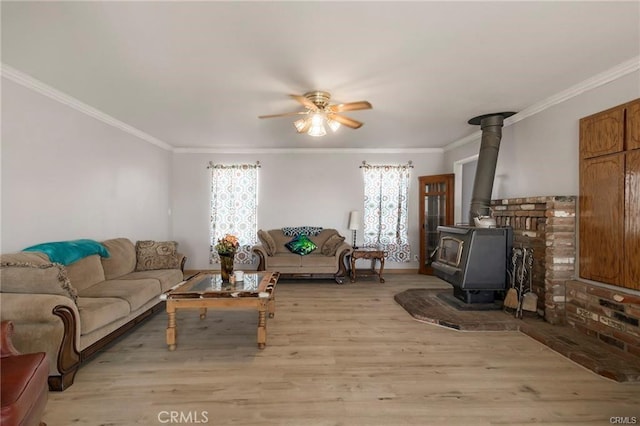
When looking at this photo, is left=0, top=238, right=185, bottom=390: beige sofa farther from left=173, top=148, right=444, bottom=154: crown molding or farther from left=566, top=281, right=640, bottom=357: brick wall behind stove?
left=566, top=281, right=640, bottom=357: brick wall behind stove

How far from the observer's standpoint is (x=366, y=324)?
11.1ft

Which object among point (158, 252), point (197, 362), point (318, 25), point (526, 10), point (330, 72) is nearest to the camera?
point (526, 10)

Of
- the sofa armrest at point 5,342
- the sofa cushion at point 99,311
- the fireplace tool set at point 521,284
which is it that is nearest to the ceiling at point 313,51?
the fireplace tool set at point 521,284

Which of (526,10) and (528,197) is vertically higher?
(526,10)

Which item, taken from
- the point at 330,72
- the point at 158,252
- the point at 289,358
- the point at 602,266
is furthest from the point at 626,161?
the point at 158,252

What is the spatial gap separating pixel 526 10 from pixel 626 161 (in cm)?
181

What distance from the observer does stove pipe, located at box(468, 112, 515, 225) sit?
397 cm

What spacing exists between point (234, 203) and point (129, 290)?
3.09m

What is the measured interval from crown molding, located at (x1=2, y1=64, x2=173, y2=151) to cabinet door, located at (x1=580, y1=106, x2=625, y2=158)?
5507 mm

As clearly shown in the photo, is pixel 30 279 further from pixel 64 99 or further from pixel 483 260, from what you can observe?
pixel 483 260

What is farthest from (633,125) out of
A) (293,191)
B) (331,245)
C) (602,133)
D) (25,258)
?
(25,258)

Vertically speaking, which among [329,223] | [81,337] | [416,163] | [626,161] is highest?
[416,163]

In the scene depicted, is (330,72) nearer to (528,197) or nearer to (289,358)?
(289,358)

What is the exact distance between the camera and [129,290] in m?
3.10
